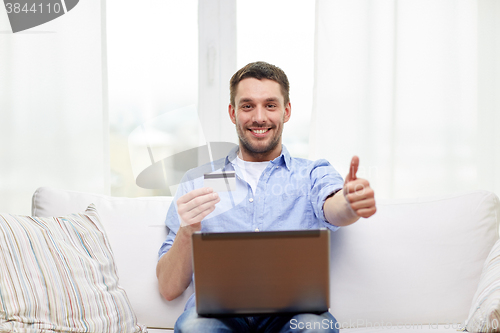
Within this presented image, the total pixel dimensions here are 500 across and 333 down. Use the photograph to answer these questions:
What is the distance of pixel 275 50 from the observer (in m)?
2.06

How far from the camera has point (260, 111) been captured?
152 cm

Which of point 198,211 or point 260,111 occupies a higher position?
point 260,111

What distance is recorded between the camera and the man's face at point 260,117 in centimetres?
152

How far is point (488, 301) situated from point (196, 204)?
0.74 m

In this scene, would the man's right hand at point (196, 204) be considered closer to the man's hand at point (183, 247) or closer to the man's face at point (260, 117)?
the man's hand at point (183, 247)

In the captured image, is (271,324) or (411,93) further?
(411,93)

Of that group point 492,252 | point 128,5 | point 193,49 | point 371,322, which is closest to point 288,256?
point 371,322

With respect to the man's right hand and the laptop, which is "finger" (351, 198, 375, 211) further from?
the man's right hand

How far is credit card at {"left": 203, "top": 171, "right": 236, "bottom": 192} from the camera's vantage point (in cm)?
123

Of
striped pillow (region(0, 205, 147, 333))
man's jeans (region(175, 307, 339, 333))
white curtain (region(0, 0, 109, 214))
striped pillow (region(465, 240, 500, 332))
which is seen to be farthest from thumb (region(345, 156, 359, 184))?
white curtain (region(0, 0, 109, 214))

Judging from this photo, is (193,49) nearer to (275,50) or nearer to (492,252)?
(275,50)

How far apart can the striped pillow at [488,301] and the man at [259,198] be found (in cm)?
34

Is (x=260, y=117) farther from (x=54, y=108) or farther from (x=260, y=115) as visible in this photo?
(x=54, y=108)

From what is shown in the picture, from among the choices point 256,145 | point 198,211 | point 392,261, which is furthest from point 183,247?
point 392,261
